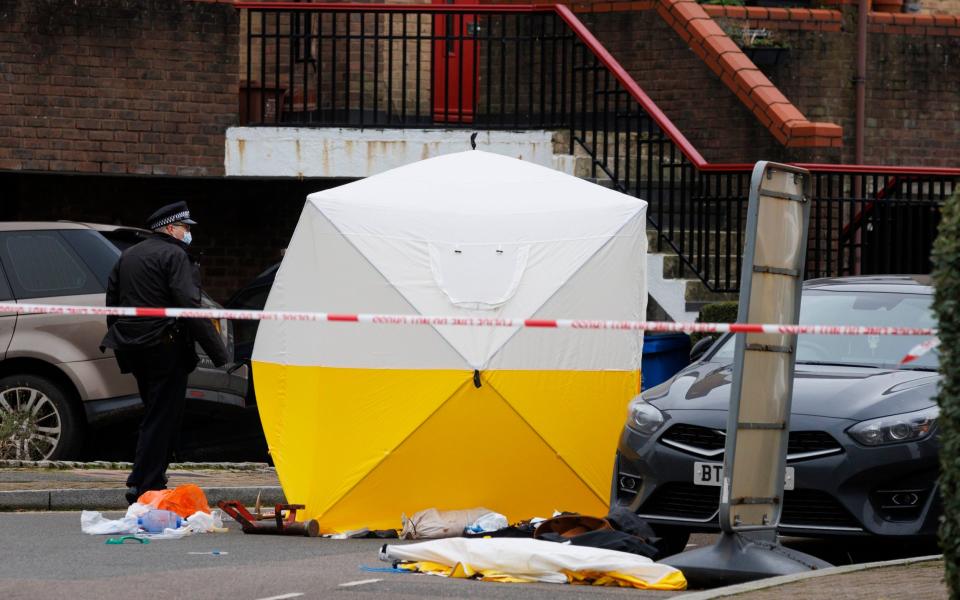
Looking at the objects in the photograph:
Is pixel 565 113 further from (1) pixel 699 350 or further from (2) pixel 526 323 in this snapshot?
(2) pixel 526 323

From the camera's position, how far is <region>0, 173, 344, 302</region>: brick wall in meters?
18.3

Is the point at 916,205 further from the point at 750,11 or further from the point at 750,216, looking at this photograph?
the point at 750,216

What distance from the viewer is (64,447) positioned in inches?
501

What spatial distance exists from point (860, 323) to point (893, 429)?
1.59 m

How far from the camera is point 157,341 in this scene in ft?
35.4

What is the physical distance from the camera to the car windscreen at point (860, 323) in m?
9.88

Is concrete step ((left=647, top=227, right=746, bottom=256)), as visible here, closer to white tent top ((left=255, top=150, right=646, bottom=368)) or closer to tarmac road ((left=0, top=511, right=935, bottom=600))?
white tent top ((left=255, top=150, right=646, bottom=368))

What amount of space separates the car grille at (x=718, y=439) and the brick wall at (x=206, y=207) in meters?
9.82

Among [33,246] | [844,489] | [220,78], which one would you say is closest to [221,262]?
[220,78]

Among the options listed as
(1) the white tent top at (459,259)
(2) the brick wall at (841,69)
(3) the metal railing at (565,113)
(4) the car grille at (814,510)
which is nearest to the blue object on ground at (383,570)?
(1) the white tent top at (459,259)

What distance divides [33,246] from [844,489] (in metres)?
6.76

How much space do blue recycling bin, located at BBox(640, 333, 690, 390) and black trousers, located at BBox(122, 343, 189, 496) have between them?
12.1 ft

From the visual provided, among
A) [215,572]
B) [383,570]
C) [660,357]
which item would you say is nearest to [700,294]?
[660,357]

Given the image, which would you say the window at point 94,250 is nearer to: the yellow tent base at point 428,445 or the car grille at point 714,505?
the yellow tent base at point 428,445
